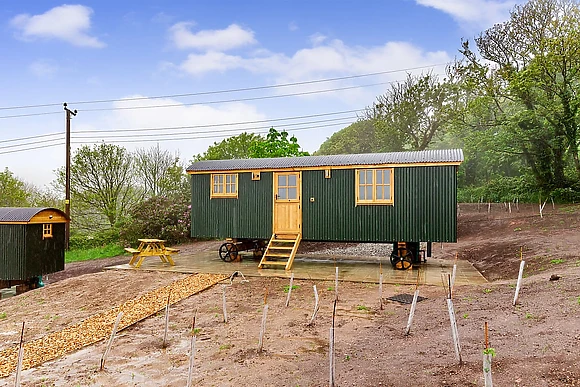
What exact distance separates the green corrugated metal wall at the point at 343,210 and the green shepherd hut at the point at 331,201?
0.02 meters

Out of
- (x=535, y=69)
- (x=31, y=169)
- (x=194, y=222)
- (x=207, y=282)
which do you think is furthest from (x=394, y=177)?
(x=31, y=169)

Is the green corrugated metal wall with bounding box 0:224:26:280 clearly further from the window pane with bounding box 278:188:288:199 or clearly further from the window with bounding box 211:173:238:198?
the window pane with bounding box 278:188:288:199

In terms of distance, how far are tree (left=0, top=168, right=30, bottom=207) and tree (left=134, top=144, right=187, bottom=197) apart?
8.12 metres

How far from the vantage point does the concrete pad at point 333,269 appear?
28.3ft

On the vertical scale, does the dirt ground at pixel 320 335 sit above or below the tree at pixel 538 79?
below

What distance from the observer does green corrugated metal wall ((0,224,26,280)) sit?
449 inches

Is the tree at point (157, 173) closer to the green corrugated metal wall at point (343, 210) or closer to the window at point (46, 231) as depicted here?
the window at point (46, 231)

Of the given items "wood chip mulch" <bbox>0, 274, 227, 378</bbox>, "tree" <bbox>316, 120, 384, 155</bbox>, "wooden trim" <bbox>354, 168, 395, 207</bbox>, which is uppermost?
"tree" <bbox>316, 120, 384, 155</bbox>

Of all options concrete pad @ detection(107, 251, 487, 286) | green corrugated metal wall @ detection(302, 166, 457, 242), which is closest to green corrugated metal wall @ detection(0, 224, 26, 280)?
concrete pad @ detection(107, 251, 487, 286)

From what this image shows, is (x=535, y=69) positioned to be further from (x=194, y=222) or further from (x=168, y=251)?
(x=168, y=251)

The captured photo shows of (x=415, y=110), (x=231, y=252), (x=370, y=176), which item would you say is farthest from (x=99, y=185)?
(x=415, y=110)

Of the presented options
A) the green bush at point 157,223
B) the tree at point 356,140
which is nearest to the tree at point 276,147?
the green bush at point 157,223

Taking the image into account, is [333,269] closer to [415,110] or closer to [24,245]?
[24,245]

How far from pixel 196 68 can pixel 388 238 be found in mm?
13198
